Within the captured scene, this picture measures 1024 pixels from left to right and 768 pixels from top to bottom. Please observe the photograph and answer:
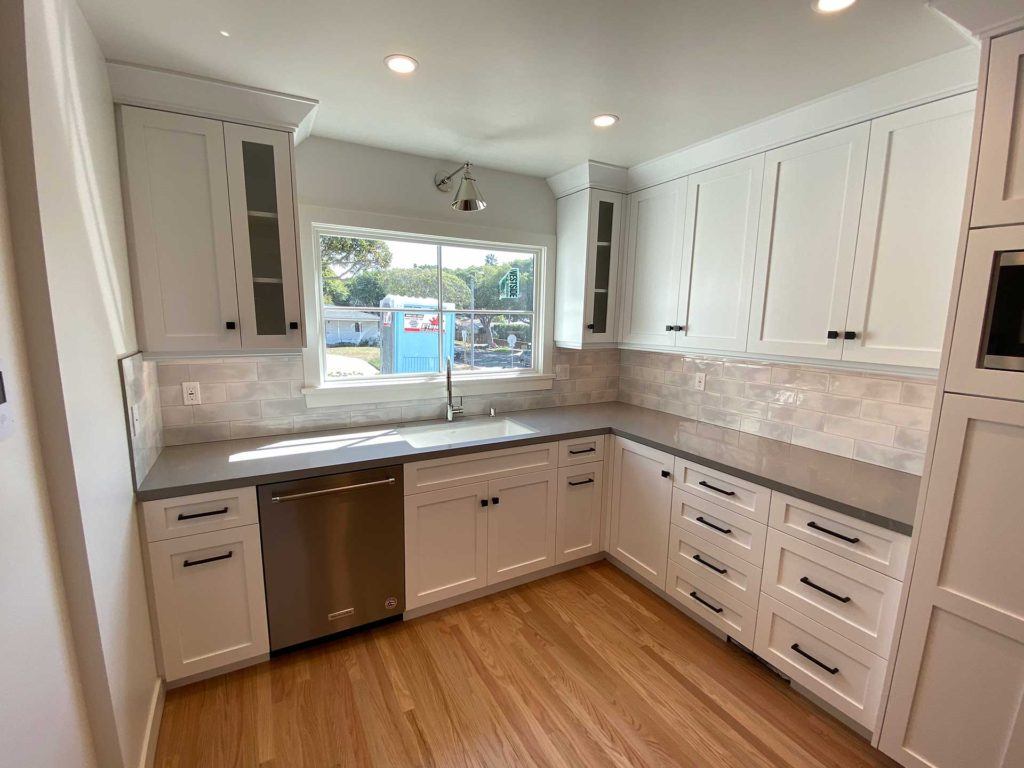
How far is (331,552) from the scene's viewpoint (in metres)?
1.94

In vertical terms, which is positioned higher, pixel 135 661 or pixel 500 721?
pixel 135 661

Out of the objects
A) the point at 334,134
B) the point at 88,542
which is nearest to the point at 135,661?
the point at 88,542

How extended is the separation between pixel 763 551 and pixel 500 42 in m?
2.15

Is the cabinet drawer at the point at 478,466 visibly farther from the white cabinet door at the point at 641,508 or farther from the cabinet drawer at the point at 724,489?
the cabinet drawer at the point at 724,489

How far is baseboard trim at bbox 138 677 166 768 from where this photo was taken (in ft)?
4.71

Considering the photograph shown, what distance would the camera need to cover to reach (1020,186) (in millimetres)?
1150

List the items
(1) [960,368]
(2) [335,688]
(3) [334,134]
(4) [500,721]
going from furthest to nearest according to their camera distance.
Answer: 1. (3) [334,134]
2. (2) [335,688]
3. (4) [500,721]
4. (1) [960,368]

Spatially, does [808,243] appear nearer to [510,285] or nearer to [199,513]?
A: [510,285]

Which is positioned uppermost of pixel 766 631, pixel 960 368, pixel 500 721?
pixel 960 368

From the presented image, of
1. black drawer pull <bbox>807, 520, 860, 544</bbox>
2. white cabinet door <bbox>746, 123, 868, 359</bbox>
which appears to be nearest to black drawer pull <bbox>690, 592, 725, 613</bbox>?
black drawer pull <bbox>807, 520, 860, 544</bbox>

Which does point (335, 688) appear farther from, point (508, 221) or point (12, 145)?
point (508, 221)

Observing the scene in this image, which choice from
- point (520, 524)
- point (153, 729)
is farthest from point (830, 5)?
point (153, 729)

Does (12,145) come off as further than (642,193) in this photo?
No

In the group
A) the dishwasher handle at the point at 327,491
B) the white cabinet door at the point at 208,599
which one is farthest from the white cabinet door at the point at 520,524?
the white cabinet door at the point at 208,599
